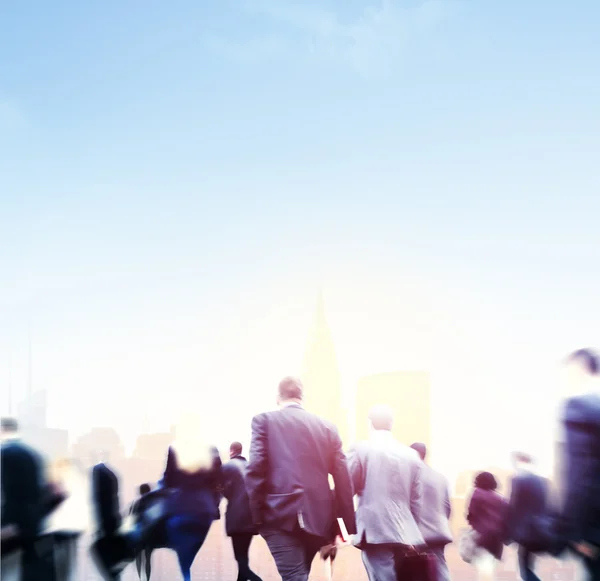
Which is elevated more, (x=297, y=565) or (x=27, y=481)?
(x=27, y=481)

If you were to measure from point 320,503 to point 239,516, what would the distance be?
182 centimetres

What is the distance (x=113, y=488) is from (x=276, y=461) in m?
1.89

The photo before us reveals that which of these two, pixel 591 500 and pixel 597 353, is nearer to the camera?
pixel 591 500

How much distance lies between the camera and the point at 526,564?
9344 millimetres

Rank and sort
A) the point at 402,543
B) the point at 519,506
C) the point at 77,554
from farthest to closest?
the point at 519,506 < the point at 77,554 < the point at 402,543

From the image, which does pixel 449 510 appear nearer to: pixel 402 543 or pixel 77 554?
pixel 402 543

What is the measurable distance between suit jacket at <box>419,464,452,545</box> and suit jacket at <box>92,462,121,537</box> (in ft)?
9.15

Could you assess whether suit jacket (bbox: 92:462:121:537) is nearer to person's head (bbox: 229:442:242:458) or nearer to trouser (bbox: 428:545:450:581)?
person's head (bbox: 229:442:242:458)

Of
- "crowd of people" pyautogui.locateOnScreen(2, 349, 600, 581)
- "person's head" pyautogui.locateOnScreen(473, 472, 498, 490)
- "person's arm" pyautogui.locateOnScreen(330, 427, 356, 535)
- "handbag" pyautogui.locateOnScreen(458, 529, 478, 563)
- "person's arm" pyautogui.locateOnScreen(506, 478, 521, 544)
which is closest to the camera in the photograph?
"crowd of people" pyautogui.locateOnScreen(2, 349, 600, 581)

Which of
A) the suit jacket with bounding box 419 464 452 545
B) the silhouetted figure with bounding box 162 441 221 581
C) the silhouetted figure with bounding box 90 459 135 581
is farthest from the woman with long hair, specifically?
the suit jacket with bounding box 419 464 452 545

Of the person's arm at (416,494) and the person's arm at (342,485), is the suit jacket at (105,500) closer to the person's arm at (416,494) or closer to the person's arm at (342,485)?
the person's arm at (342,485)

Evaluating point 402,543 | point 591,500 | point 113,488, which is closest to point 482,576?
point 402,543

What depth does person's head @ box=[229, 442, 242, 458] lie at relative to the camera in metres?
9.45

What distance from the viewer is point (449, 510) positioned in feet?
30.7
